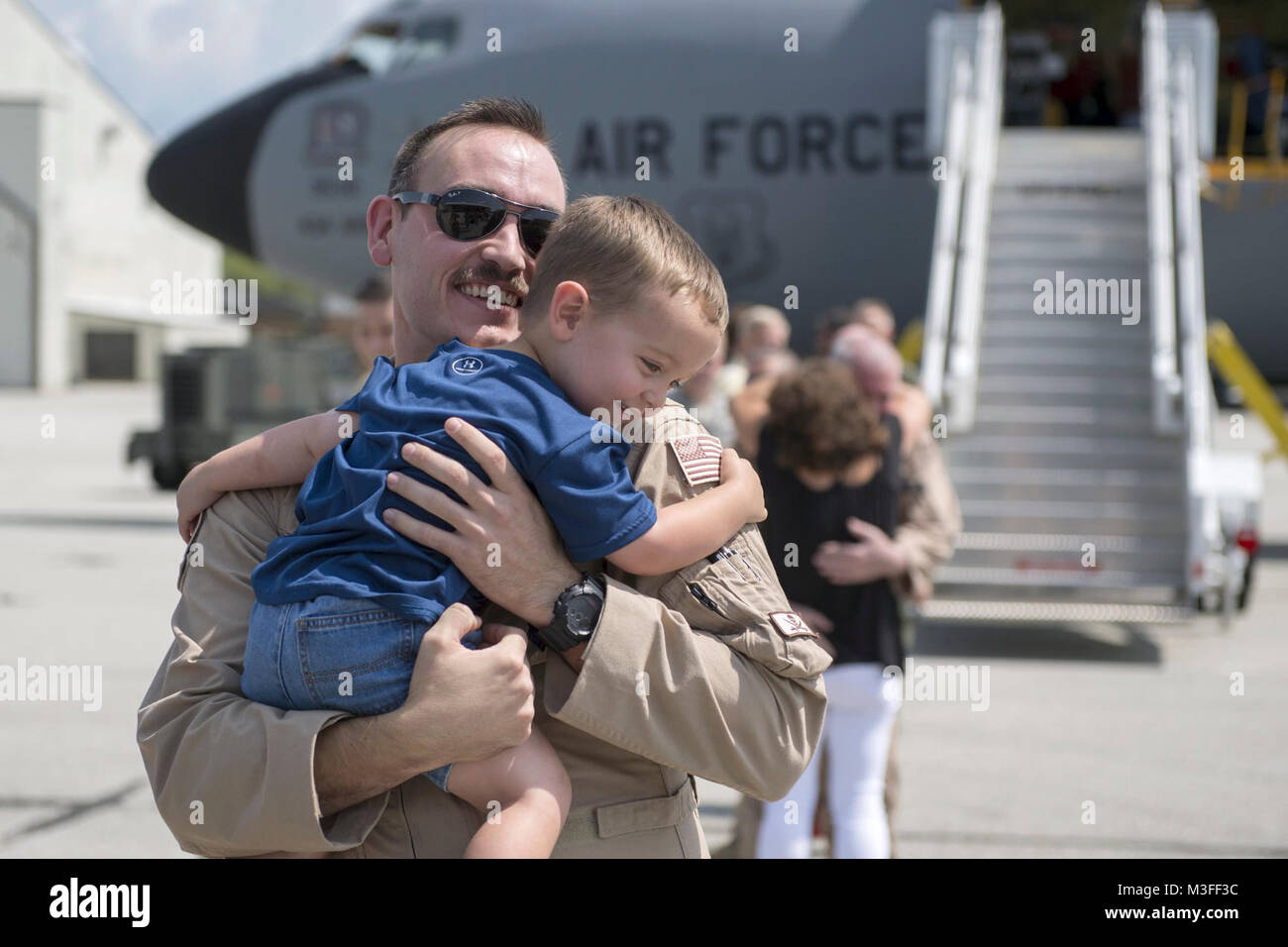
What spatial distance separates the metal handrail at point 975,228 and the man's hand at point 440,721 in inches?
347

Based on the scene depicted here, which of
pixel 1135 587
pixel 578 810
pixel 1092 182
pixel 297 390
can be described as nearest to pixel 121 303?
pixel 297 390

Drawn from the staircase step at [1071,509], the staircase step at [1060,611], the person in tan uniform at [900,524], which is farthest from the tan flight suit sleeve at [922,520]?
the staircase step at [1071,509]

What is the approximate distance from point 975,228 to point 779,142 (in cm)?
257

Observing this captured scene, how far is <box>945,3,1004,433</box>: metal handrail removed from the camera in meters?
10.5

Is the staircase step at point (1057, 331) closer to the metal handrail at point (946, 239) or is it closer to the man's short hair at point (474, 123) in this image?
the metal handrail at point (946, 239)

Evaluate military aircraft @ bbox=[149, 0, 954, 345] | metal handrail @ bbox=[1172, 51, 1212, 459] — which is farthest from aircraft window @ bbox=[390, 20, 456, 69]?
metal handrail @ bbox=[1172, 51, 1212, 459]

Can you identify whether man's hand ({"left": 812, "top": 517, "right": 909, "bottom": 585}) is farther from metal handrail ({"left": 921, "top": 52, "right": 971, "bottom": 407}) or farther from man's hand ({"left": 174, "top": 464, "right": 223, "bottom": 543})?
metal handrail ({"left": 921, "top": 52, "right": 971, "bottom": 407})

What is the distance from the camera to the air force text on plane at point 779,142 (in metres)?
14.0

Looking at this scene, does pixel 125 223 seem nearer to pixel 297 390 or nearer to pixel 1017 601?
pixel 297 390

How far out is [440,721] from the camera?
6.07ft

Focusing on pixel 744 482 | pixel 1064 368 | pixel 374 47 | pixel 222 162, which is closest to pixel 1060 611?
pixel 1064 368

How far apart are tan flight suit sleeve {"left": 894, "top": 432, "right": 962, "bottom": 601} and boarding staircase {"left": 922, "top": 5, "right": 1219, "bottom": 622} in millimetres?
2841

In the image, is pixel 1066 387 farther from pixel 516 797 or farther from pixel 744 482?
pixel 516 797

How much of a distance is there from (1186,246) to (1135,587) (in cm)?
353
